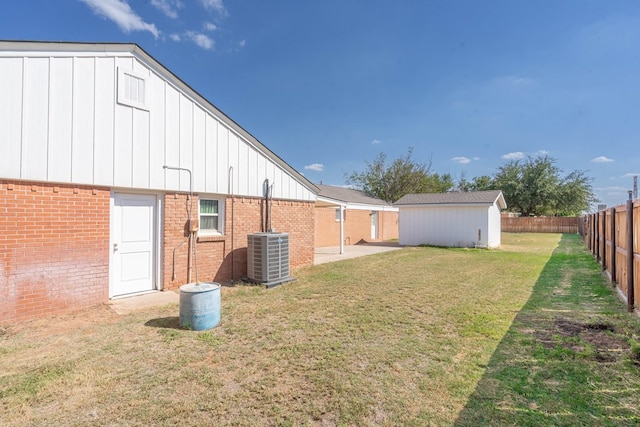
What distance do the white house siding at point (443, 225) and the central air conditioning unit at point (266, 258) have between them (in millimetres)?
12861

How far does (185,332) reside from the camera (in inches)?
177

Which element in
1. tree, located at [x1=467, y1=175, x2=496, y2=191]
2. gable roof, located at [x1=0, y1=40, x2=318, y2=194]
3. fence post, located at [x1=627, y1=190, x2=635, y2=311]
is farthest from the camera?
tree, located at [x1=467, y1=175, x2=496, y2=191]

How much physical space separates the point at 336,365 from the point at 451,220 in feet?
53.5

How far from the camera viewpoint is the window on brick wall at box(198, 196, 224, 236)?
7.54 m

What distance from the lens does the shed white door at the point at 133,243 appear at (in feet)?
19.9

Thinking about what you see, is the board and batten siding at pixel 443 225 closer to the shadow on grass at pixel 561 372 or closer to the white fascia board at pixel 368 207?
the white fascia board at pixel 368 207

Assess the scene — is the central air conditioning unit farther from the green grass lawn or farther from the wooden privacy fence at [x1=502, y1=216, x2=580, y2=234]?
the wooden privacy fence at [x1=502, y1=216, x2=580, y2=234]

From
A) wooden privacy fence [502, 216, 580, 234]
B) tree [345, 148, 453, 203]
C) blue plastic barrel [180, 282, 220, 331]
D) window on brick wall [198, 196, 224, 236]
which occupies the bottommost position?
blue plastic barrel [180, 282, 220, 331]

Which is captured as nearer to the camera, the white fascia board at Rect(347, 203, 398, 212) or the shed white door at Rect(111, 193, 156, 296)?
the shed white door at Rect(111, 193, 156, 296)

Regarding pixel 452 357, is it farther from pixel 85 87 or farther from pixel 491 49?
pixel 491 49

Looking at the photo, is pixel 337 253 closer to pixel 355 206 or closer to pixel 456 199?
pixel 355 206

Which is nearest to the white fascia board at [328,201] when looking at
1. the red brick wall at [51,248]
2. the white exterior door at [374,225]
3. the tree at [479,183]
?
the red brick wall at [51,248]

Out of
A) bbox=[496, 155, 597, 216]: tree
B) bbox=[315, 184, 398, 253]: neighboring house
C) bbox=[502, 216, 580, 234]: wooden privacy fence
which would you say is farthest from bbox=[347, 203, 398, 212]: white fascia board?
bbox=[496, 155, 597, 216]: tree

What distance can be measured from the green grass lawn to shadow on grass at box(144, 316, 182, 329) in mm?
49
